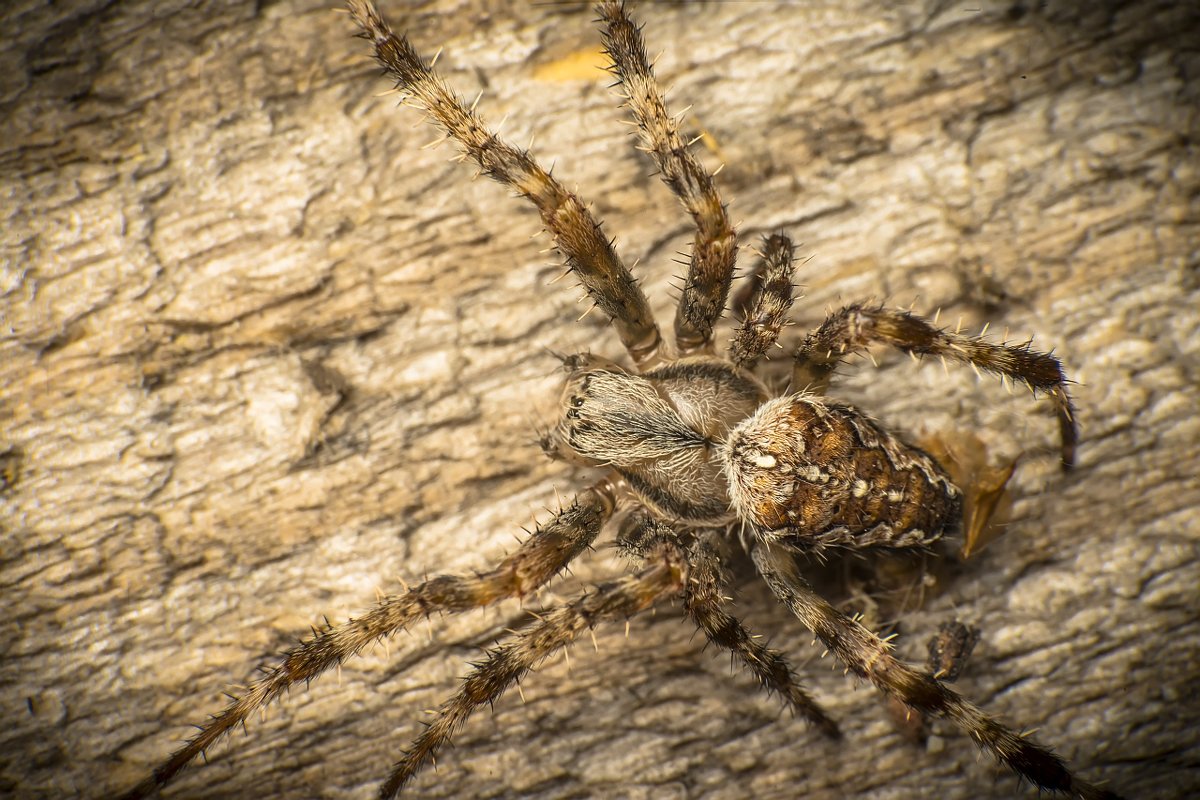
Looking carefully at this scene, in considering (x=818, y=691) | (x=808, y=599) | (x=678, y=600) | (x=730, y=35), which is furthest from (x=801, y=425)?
(x=730, y=35)

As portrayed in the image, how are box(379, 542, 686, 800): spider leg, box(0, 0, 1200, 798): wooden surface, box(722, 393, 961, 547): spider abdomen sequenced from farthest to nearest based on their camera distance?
box(0, 0, 1200, 798): wooden surface
box(379, 542, 686, 800): spider leg
box(722, 393, 961, 547): spider abdomen

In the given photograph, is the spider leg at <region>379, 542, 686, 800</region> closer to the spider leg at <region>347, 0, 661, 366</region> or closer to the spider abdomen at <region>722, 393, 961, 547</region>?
the spider abdomen at <region>722, 393, 961, 547</region>

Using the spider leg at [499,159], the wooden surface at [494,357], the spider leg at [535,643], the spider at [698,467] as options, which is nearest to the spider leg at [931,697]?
the spider at [698,467]

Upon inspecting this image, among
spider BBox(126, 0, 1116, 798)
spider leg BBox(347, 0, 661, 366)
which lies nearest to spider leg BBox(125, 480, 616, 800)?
spider BBox(126, 0, 1116, 798)

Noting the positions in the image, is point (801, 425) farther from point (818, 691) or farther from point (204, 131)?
point (204, 131)

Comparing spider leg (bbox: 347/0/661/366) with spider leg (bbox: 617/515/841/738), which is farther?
spider leg (bbox: 347/0/661/366)

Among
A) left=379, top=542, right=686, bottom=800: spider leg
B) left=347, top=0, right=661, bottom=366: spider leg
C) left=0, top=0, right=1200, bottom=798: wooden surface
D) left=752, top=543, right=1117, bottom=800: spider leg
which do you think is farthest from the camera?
left=0, top=0, right=1200, bottom=798: wooden surface
